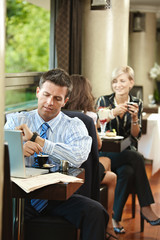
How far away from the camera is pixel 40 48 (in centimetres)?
2308

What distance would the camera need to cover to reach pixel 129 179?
12.5 feet

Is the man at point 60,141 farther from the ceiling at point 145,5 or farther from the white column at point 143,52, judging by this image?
the white column at point 143,52

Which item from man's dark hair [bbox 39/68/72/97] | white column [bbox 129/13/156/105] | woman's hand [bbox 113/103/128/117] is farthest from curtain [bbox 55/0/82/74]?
white column [bbox 129/13/156/105]

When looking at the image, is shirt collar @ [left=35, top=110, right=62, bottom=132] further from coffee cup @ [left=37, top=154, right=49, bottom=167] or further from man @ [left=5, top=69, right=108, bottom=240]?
coffee cup @ [left=37, top=154, right=49, bottom=167]

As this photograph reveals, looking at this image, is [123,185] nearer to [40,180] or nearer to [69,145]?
[69,145]

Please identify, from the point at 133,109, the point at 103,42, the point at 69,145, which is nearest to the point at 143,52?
the point at 103,42

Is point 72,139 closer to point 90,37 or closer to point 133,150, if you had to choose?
point 133,150

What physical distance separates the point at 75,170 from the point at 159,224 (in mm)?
1506

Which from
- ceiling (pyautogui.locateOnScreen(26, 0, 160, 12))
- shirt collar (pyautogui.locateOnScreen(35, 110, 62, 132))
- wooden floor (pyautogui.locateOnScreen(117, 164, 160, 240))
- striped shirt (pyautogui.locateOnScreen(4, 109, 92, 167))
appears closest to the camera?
striped shirt (pyautogui.locateOnScreen(4, 109, 92, 167))

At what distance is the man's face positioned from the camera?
260 centimetres

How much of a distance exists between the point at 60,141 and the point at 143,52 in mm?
6879

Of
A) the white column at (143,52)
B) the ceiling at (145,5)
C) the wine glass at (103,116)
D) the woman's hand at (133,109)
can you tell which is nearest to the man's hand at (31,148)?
the wine glass at (103,116)

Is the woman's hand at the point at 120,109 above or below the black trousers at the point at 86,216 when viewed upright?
above

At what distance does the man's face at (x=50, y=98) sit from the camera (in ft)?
8.53
